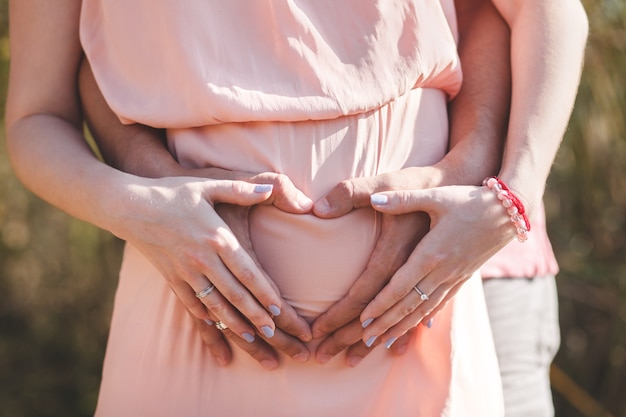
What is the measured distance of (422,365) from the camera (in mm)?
1443

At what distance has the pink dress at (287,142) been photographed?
4.49ft

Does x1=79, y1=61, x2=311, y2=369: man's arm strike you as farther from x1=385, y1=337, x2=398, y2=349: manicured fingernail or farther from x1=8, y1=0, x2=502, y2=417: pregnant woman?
x1=385, y1=337, x2=398, y2=349: manicured fingernail

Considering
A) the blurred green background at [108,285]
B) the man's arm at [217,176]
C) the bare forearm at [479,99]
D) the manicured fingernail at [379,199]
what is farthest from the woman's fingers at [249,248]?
the blurred green background at [108,285]

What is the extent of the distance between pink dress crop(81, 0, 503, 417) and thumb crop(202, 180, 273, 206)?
0.20 feet

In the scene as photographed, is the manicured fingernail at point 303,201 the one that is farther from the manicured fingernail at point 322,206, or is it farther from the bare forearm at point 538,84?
the bare forearm at point 538,84

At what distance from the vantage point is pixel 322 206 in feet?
4.46

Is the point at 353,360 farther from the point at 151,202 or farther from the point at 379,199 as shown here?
the point at 151,202

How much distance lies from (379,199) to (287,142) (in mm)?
190

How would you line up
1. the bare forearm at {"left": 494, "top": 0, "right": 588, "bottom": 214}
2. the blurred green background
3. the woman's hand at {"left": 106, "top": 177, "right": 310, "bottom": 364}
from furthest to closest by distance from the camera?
the blurred green background
the bare forearm at {"left": 494, "top": 0, "right": 588, "bottom": 214}
the woman's hand at {"left": 106, "top": 177, "right": 310, "bottom": 364}

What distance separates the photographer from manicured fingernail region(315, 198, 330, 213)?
53.4 inches

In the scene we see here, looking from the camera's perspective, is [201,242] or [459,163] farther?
[459,163]

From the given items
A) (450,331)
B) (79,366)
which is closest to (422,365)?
(450,331)

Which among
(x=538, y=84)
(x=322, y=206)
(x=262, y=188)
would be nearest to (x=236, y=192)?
(x=262, y=188)

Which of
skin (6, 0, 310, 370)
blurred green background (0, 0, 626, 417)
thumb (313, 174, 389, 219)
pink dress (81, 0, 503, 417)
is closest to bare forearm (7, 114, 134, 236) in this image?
skin (6, 0, 310, 370)
